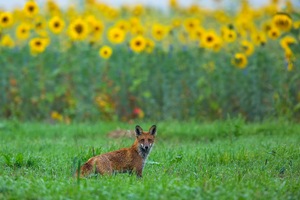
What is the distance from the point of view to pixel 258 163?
10.5 m

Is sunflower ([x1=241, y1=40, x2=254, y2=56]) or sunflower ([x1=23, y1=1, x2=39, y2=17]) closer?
sunflower ([x1=241, y1=40, x2=254, y2=56])

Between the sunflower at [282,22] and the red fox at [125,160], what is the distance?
7.08 m

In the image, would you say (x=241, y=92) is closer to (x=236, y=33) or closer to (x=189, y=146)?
(x=236, y=33)

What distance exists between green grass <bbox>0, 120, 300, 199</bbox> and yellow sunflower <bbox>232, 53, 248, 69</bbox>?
6.33 feet

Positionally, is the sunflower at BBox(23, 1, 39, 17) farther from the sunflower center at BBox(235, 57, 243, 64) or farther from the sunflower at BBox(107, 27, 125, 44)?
the sunflower center at BBox(235, 57, 243, 64)

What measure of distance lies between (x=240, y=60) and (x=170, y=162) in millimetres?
6659

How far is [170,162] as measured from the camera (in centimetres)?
1026

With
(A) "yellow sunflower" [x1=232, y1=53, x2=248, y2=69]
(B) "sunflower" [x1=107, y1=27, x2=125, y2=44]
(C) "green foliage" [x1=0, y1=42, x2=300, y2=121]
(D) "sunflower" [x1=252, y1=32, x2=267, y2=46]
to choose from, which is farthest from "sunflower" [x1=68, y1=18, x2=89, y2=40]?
→ (D) "sunflower" [x1=252, y1=32, x2=267, y2=46]

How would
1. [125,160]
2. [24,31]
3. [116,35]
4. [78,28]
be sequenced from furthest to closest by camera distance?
[116,35], [24,31], [78,28], [125,160]

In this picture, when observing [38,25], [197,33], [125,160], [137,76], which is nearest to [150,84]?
[137,76]

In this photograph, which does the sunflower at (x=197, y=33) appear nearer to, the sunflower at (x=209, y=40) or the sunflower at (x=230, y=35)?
the sunflower at (x=209, y=40)

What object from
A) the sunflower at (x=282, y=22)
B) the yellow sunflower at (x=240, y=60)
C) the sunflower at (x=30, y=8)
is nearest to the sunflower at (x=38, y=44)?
the sunflower at (x=30, y=8)

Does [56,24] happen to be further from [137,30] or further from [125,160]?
[125,160]

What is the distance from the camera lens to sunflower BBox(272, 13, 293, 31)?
16.1 m
